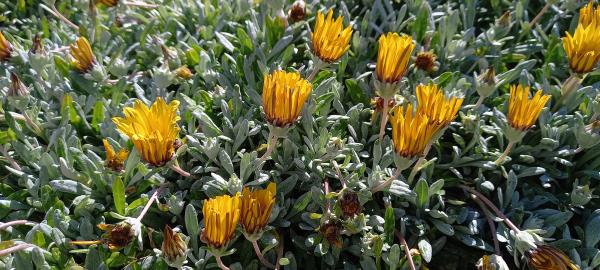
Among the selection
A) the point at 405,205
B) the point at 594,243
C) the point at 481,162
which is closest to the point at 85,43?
the point at 405,205

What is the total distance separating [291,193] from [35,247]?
83 cm

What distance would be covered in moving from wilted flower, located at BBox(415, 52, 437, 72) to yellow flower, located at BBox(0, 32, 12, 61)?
1.61 meters

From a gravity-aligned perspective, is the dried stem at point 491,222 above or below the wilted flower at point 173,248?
below

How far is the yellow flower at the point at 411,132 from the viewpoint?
169cm

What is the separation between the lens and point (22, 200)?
2.16 m

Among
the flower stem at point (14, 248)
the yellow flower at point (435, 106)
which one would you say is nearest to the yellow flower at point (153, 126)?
the flower stem at point (14, 248)

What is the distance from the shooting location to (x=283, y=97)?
5.67 feet

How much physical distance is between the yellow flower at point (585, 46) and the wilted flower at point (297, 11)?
99 centimetres

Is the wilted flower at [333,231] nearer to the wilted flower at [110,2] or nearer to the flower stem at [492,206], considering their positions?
the flower stem at [492,206]

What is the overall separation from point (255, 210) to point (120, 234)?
428 mm

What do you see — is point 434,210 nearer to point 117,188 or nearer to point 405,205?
point 405,205

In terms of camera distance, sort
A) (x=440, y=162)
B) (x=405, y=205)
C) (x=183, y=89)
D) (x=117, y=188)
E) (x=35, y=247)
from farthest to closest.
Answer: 1. (x=183, y=89)
2. (x=440, y=162)
3. (x=405, y=205)
4. (x=117, y=188)
5. (x=35, y=247)

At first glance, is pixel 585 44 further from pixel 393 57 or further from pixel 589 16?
pixel 393 57

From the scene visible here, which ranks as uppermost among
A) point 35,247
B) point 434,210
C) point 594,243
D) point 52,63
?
point 52,63
